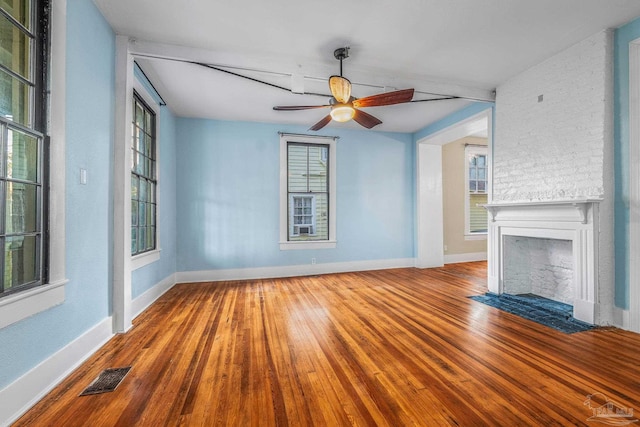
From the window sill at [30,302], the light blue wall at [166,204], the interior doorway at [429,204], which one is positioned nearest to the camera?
the window sill at [30,302]

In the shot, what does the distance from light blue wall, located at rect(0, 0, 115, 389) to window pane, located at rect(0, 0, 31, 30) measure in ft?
0.89

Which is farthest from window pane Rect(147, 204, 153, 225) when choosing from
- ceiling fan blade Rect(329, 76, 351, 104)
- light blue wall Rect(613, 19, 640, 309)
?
light blue wall Rect(613, 19, 640, 309)

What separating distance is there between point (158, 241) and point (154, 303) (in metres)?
0.89

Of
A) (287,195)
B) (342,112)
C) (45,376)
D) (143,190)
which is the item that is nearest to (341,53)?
(342,112)

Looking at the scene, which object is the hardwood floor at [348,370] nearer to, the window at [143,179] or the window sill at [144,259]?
the window sill at [144,259]

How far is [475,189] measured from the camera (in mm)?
6945

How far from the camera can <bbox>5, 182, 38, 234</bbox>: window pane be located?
1615mm

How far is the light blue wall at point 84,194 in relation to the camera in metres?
1.81

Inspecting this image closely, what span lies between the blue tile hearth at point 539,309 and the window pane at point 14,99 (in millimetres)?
4709

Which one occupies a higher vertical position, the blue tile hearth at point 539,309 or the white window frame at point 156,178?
the white window frame at point 156,178

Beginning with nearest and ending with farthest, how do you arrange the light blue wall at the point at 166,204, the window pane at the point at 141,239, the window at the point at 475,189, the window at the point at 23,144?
the window at the point at 23,144, the window pane at the point at 141,239, the light blue wall at the point at 166,204, the window at the point at 475,189

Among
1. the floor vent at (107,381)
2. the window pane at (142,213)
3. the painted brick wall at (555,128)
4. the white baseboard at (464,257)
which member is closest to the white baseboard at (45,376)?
the floor vent at (107,381)

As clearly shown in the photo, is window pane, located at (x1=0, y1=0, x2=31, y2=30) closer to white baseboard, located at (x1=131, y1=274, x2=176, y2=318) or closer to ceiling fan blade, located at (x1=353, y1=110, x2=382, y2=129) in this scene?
white baseboard, located at (x1=131, y1=274, x2=176, y2=318)

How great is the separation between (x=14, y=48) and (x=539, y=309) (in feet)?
17.5
